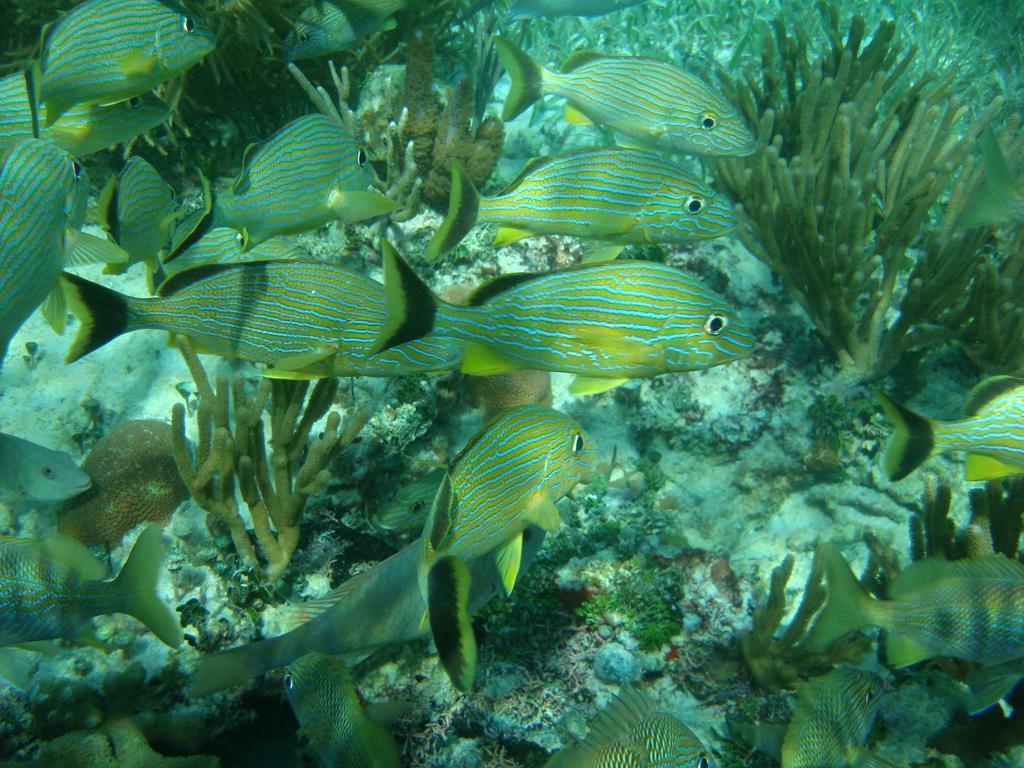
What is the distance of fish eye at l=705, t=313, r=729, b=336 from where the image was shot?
2.50m

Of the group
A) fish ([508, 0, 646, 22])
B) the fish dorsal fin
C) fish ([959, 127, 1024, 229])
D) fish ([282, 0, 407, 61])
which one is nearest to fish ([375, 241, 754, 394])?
the fish dorsal fin

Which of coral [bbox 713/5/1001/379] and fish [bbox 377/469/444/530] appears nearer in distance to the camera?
fish [bbox 377/469/444/530]

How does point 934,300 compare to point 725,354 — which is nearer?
point 725,354

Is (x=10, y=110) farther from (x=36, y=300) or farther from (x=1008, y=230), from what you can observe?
(x=1008, y=230)

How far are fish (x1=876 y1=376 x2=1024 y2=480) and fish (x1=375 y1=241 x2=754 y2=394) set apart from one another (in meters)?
0.84

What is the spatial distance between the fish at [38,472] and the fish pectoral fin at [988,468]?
460 centimetres

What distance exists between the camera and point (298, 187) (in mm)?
3113

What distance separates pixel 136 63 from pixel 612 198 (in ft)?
8.25

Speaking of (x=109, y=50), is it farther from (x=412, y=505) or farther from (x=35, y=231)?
(x=412, y=505)

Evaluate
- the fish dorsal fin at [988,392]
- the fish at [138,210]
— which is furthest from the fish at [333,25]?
the fish dorsal fin at [988,392]

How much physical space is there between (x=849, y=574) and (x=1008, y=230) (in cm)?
363

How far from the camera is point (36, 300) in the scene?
9.66ft

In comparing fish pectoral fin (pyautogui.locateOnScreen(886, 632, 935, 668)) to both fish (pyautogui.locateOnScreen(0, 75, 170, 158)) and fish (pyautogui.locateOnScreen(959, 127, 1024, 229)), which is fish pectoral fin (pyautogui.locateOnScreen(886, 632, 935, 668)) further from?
fish (pyautogui.locateOnScreen(0, 75, 170, 158))

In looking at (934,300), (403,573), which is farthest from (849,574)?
(934,300)
